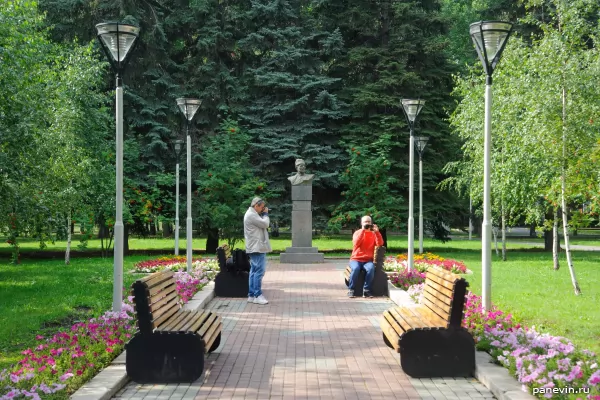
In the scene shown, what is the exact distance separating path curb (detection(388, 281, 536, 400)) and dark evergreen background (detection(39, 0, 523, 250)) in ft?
72.5

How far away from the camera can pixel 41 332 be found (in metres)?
9.88

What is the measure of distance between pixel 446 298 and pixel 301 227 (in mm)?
18135

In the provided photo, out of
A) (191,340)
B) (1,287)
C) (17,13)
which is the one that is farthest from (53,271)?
(191,340)

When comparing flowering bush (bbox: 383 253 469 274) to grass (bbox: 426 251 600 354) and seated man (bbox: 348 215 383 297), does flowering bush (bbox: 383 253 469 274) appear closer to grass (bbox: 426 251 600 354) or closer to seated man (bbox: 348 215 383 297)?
grass (bbox: 426 251 600 354)

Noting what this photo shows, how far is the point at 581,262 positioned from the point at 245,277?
1501 centimetres

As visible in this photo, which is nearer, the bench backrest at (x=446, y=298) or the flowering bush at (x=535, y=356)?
the flowering bush at (x=535, y=356)

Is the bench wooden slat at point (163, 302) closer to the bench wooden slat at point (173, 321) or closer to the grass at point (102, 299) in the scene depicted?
the bench wooden slat at point (173, 321)

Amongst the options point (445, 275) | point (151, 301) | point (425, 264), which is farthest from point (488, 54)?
point (425, 264)

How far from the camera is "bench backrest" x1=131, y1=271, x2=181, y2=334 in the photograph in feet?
22.3

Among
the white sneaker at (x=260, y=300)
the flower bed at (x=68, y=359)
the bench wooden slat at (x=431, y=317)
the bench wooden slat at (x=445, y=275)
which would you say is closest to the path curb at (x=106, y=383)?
the flower bed at (x=68, y=359)

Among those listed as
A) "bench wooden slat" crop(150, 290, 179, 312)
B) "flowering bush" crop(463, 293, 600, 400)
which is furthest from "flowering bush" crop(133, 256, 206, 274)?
"flowering bush" crop(463, 293, 600, 400)

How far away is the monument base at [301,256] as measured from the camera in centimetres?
2491

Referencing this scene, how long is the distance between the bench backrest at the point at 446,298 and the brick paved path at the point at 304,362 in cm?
Answer: 63

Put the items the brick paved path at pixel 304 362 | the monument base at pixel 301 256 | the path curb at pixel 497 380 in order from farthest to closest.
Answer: the monument base at pixel 301 256 → the brick paved path at pixel 304 362 → the path curb at pixel 497 380
